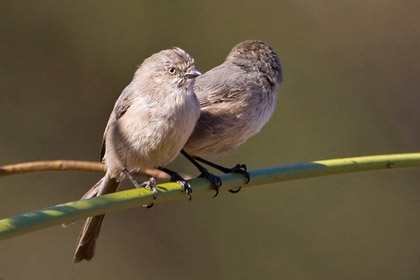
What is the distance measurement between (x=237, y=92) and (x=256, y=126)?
0.58 feet

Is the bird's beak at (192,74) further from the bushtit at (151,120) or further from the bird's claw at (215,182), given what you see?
the bird's claw at (215,182)

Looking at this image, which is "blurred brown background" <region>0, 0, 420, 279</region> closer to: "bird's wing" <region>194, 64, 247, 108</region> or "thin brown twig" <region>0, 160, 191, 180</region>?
"bird's wing" <region>194, 64, 247, 108</region>

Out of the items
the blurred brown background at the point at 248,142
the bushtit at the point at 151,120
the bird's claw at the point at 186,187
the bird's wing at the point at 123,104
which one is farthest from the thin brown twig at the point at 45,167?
the blurred brown background at the point at 248,142

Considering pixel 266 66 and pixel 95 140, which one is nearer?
pixel 266 66

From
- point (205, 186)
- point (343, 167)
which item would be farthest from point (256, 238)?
point (343, 167)

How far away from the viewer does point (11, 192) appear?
495cm

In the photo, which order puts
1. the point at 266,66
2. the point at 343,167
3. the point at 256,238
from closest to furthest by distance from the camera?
the point at 343,167, the point at 266,66, the point at 256,238

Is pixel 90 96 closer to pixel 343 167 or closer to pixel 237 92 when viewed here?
pixel 237 92

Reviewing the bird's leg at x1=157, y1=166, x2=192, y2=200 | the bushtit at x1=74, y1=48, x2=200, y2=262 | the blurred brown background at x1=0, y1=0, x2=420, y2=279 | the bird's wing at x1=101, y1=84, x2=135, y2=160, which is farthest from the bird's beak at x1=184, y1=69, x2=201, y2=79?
the blurred brown background at x1=0, y1=0, x2=420, y2=279

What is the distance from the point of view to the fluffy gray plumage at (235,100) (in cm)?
300

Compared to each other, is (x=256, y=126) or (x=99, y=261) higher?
(x=256, y=126)

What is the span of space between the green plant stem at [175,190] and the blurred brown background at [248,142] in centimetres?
237

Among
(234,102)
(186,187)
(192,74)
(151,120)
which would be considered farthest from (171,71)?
(186,187)

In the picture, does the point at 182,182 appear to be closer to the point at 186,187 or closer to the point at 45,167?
the point at 186,187
